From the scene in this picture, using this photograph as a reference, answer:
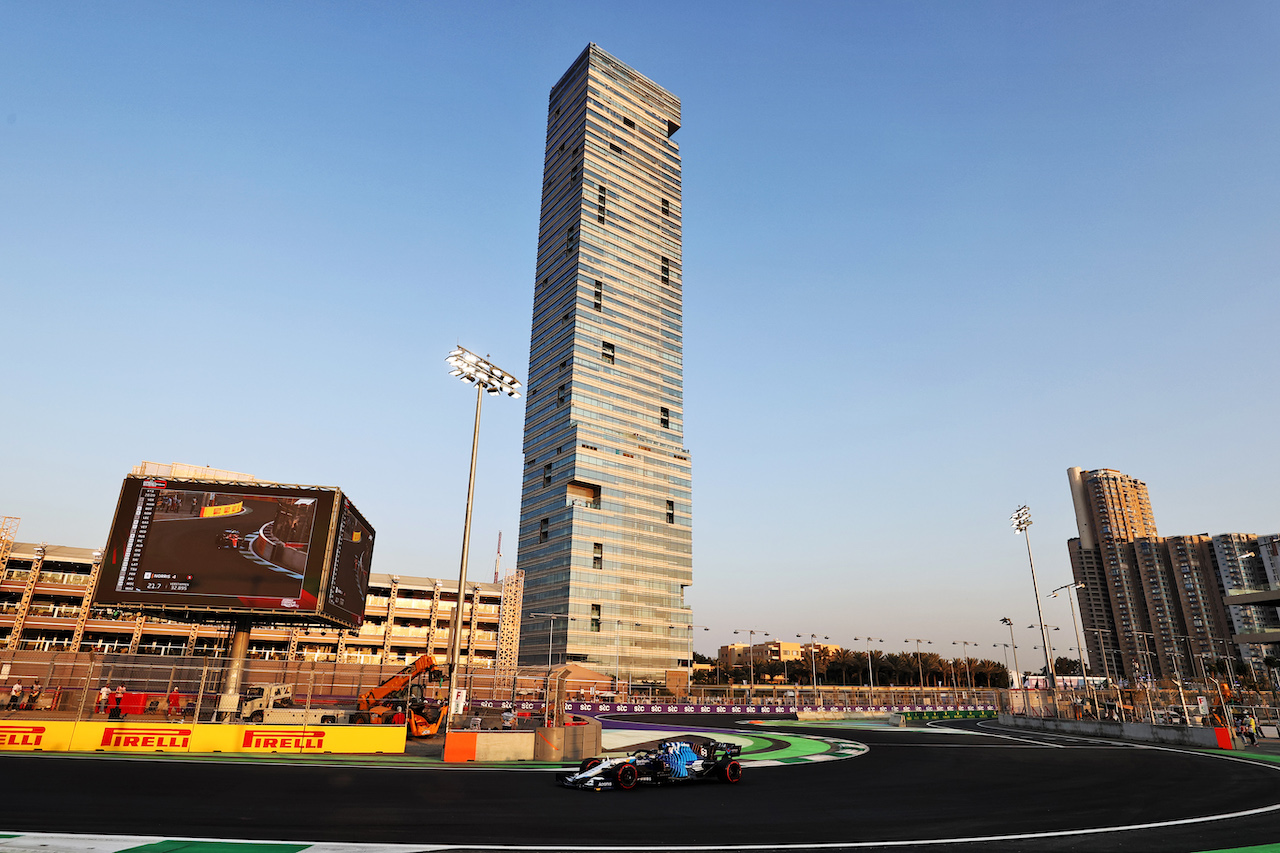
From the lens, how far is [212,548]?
113 ft

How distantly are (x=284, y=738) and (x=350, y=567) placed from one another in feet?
51.4

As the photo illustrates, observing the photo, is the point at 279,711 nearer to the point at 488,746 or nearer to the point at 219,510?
the point at 219,510

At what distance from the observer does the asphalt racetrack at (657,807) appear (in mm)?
12172

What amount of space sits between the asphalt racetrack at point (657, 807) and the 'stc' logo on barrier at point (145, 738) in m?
2.42

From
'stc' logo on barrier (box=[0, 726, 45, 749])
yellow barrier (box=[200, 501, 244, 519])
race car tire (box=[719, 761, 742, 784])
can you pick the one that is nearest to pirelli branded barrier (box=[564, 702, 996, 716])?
yellow barrier (box=[200, 501, 244, 519])

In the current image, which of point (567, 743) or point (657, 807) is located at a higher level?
point (567, 743)

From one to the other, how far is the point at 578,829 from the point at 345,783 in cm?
899

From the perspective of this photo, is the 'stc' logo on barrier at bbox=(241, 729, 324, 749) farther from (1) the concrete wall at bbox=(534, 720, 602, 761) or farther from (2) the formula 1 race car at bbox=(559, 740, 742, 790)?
(2) the formula 1 race car at bbox=(559, 740, 742, 790)

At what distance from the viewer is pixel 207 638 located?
9219 centimetres

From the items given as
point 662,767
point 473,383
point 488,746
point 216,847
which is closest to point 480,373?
point 473,383

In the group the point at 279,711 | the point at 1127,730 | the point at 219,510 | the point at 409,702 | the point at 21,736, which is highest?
the point at 219,510

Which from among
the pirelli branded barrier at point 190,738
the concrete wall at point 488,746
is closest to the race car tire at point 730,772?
the concrete wall at point 488,746

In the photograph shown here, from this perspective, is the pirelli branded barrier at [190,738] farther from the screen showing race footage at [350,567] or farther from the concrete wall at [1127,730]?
the concrete wall at [1127,730]

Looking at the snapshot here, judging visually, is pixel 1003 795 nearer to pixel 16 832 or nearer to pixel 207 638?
pixel 16 832
